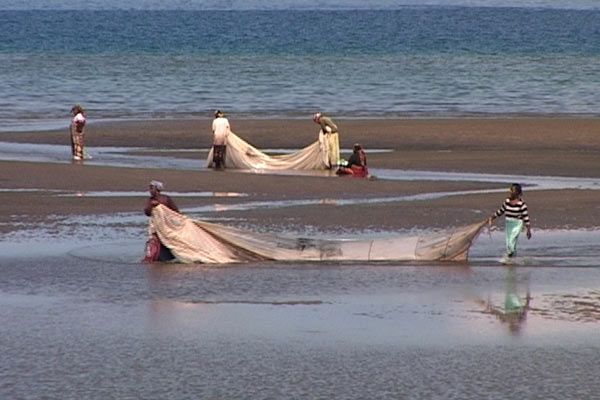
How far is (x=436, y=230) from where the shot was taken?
29.5 metres

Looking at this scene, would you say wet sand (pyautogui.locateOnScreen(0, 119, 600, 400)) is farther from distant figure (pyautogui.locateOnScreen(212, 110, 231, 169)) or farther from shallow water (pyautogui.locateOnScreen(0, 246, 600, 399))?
distant figure (pyautogui.locateOnScreen(212, 110, 231, 169))

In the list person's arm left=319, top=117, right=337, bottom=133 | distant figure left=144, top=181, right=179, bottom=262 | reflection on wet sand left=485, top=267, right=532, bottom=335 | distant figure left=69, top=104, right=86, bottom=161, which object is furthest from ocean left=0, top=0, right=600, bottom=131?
reflection on wet sand left=485, top=267, right=532, bottom=335

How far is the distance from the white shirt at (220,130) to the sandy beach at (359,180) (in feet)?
3.23

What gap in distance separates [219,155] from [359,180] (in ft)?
15.4

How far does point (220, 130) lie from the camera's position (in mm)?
40844

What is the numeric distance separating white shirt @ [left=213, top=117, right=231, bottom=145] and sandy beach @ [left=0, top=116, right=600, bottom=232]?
0.98 meters

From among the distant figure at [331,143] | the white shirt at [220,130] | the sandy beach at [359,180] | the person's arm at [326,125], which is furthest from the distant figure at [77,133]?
the person's arm at [326,125]

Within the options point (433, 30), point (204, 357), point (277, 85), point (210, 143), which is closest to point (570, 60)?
point (277, 85)

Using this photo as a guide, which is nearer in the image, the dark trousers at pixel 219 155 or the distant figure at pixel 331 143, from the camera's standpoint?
the distant figure at pixel 331 143

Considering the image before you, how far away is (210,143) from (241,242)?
22.9 meters

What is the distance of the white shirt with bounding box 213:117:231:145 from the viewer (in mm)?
40469

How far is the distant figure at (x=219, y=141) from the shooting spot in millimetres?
A: 40500

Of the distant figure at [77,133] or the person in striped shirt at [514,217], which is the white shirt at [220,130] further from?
the person in striped shirt at [514,217]

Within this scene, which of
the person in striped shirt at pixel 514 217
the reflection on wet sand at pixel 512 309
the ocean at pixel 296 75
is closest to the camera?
the reflection on wet sand at pixel 512 309
